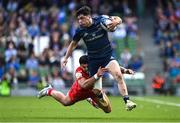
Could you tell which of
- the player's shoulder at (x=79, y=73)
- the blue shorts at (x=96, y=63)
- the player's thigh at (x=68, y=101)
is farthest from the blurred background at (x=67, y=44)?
the blue shorts at (x=96, y=63)

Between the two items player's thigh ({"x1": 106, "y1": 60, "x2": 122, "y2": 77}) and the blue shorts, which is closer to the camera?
player's thigh ({"x1": 106, "y1": 60, "x2": 122, "y2": 77})

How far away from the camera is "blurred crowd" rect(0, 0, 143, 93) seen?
36.0m

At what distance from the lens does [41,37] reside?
37531 mm

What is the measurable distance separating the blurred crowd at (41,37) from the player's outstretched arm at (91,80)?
1624 cm

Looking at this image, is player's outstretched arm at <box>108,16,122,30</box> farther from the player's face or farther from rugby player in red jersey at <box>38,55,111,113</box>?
rugby player in red jersey at <box>38,55,111,113</box>

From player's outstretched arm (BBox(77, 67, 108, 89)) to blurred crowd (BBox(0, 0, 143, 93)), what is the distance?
1624 centimetres

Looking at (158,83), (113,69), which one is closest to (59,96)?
(113,69)

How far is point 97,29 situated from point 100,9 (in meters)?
22.1

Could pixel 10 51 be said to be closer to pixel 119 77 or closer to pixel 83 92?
pixel 83 92

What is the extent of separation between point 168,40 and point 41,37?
661cm

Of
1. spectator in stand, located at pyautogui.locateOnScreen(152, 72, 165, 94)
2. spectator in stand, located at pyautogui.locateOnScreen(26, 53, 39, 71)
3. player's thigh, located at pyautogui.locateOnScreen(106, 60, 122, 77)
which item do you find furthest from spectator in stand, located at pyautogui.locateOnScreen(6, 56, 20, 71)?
player's thigh, located at pyautogui.locateOnScreen(106, 60, 122, 77)

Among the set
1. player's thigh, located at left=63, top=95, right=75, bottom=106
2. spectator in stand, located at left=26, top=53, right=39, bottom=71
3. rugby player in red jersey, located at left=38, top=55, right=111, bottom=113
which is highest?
rugby player in red jersey, located at left=38, top=55, right=111, bottom=113

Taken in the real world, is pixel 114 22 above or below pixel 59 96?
above

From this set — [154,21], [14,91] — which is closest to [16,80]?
[14,91]
